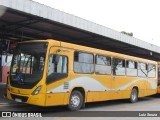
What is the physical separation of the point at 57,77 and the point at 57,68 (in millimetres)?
347

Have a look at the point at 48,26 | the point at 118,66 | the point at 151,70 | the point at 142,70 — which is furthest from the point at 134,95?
the point at 48,26

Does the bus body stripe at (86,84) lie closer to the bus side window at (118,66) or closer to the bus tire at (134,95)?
the bus side window at (118,66)

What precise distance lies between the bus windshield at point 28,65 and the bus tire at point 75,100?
1.95 metres

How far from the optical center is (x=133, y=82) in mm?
17078

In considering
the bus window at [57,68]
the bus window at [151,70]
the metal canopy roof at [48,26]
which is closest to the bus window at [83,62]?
the bus window at [57,68]

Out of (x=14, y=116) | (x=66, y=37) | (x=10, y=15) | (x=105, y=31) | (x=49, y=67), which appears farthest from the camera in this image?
(x=66, y=37)

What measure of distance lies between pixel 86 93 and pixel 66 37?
25.1ft

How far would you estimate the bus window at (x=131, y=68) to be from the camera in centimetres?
1654

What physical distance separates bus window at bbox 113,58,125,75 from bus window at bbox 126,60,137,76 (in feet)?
1.78

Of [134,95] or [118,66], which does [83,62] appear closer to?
[118,66]

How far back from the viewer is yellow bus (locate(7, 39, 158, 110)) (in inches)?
418

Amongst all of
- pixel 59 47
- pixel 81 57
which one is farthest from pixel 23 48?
pixel 81 57

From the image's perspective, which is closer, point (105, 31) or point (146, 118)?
point (146, 118)

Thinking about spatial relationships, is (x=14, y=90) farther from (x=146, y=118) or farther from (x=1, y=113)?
(x=146, y=118)
